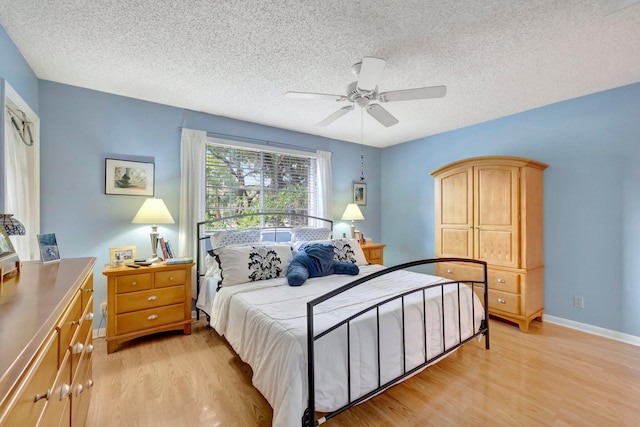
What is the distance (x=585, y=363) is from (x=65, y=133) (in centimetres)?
512

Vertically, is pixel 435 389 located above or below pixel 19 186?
below

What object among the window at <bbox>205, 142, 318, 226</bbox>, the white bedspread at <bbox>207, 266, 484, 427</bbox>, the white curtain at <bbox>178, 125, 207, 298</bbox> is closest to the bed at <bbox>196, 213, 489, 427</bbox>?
the white bedspread at <bbox>207, 266, 484, 427</bbox>

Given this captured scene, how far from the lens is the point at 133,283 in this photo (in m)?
2.56

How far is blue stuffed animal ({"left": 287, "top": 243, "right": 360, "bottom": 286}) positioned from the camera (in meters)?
2.72

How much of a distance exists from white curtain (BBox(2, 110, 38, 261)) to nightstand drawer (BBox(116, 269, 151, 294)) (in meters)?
0.68

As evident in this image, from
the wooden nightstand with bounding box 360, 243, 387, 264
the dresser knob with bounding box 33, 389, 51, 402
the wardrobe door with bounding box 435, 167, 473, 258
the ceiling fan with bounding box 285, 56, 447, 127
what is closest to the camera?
the dresser knob with bounding box 33, 389, 51, 402

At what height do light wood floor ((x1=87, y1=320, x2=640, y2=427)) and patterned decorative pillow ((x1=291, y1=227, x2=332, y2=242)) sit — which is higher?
patterned decorative pillow ((x1=291, y1=227, x2=332, y2=242))

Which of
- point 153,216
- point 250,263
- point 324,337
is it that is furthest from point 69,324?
point 153,216

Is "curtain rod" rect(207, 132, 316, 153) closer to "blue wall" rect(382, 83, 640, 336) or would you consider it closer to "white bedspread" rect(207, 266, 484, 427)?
"white bedspread" rect(207, 266, 484, 427)

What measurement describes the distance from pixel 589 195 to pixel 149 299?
4.63 meters

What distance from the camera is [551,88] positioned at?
2768 millimetres

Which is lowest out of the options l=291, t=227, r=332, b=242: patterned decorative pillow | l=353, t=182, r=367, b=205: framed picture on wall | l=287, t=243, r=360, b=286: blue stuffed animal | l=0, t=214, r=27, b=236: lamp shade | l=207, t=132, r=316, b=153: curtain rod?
l=287, t=243, r=360, b=286: blue stuffed animal

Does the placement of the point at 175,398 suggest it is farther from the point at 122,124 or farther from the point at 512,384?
the point at 122,124

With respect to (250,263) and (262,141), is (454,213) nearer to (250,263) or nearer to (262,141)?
(250,263)
